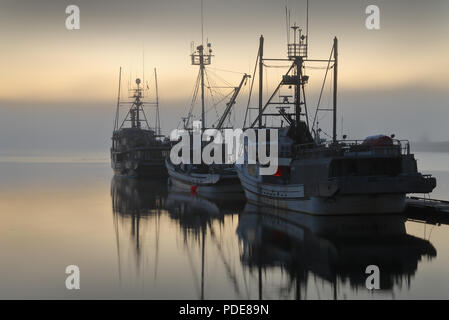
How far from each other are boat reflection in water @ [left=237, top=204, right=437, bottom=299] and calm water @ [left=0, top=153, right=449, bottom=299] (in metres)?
0.06

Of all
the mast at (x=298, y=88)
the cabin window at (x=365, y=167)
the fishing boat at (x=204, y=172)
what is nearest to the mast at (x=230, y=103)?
the fishing boat at (x=204, y=172)

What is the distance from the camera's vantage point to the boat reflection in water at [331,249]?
27.6m

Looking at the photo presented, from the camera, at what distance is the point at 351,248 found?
111ft

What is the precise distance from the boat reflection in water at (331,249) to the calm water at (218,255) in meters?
0.06

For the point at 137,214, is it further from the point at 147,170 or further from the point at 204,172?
the point at 147,170

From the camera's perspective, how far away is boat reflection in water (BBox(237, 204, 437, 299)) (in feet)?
Answer: 90.6

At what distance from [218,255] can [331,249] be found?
20.2 feet

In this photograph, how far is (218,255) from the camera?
3409 cm

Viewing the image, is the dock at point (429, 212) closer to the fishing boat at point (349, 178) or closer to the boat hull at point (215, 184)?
the fishing boat at point (349, 178)

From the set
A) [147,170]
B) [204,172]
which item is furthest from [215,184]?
[147,170]

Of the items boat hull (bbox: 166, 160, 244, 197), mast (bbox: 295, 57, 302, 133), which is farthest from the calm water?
boat hull (bbox: 166, 160, 244, 197)

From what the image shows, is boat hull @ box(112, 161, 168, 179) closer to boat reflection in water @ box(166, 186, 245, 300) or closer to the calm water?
boat reflection in water @ box(166, 186, 245, 300)
